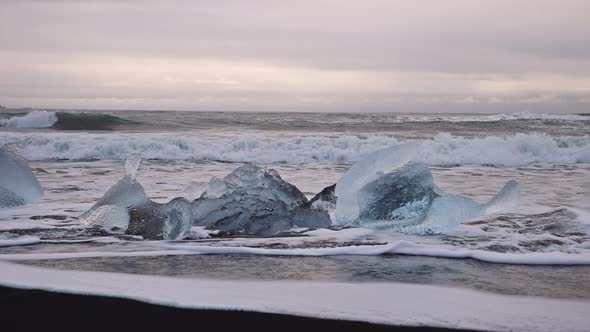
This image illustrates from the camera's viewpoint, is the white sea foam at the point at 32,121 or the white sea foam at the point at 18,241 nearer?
the white sea foam at the point at 18,241

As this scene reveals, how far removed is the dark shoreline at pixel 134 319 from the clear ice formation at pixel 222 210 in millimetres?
1583

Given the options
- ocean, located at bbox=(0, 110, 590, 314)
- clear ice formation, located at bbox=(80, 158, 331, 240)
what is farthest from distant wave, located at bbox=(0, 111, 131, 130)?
clear ice formation, located at bbox=(80, 158, 331, 240)

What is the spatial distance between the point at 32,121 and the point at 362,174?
758 inches

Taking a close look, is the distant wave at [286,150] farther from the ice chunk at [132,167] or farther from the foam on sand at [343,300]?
the foam on sand at [343,300]

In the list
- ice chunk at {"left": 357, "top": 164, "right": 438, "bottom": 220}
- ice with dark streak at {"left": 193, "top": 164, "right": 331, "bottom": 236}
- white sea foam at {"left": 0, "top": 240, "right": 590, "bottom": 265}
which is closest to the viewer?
white sea foam at {"left": 0, "top": 240, "right": 590, "bottom": 265}

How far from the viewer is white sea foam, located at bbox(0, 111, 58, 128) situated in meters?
20.7

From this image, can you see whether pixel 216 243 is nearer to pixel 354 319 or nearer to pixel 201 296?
pixel 201 296

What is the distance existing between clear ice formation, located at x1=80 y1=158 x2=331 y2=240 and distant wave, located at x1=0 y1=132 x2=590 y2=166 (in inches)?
270

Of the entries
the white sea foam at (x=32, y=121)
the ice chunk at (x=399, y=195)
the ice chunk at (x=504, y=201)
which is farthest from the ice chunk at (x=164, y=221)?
the white sea foam at (x=32, y=121)

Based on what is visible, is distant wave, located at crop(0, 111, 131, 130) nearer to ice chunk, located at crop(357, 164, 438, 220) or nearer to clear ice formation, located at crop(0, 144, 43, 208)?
clear ice formation, located at crop(0, 144, 43, 208)

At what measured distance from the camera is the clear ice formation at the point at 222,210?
445cm

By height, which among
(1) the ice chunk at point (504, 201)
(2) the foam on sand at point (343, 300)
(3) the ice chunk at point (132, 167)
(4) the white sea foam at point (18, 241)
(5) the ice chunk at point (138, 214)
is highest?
(3) the ice chunk at point (132, 167)

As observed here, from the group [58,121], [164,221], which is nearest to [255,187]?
[164,221]

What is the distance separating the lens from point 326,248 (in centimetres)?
398
